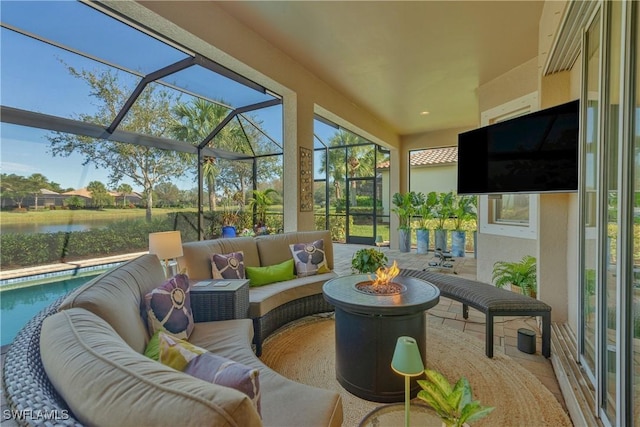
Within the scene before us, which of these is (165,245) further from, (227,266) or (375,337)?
(375,337)

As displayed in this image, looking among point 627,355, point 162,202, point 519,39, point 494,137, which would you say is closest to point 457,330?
point 627,355

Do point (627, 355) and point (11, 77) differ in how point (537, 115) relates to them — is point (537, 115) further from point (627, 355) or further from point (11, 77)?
point (11, 77)

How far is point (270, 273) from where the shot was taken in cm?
325

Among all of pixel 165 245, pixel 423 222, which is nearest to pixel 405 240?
pixel 423 222

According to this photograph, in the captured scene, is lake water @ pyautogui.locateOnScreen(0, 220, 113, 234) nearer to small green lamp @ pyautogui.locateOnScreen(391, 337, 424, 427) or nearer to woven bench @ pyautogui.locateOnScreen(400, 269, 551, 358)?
small green lamp @ pyautogui.locateOnScreen(391, 337, 424, 427)

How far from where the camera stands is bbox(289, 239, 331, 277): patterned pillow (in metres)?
3.55

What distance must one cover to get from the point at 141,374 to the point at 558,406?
2.58 metres

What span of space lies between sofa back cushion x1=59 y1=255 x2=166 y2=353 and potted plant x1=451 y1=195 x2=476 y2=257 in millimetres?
6879

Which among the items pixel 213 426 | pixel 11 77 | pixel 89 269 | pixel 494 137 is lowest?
pixel 89 269

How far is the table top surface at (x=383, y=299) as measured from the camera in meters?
2.03

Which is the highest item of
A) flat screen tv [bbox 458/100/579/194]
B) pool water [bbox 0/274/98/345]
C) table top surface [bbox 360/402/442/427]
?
flat screen tv [bbox 458/100/579/194]

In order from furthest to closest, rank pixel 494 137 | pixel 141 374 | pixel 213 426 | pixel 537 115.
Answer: pixel 494 137 → pixel 537 115 → pixel 141 374 → pixel 213 426

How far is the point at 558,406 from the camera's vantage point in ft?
6.44

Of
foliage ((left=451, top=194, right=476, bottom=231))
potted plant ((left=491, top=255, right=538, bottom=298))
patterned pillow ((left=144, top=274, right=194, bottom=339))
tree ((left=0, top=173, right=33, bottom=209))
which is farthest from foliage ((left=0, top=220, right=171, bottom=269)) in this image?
foliage ((left=451, top=194, right=476, bottom=231))
